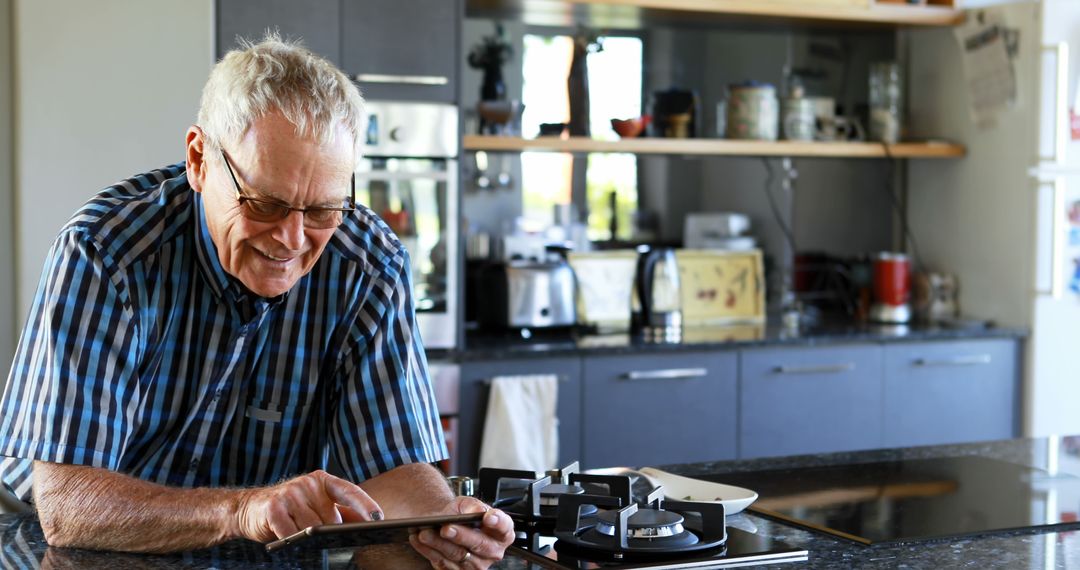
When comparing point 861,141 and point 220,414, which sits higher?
point 861,141

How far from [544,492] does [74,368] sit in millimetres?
604

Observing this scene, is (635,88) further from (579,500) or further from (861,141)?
(579,500)

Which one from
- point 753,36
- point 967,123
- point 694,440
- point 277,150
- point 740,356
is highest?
point 753,36

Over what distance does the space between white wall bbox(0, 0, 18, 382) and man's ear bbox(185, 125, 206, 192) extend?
2091mm

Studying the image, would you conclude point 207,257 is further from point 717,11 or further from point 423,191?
point 717,11

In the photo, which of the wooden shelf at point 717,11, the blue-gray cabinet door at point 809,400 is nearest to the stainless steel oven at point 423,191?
the wooden shelf at point 717,11

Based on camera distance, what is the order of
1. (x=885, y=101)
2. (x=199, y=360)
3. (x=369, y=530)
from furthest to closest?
1. (x=885, y=101)
2. (x=199, y=360)
3. (x=369, y=530)

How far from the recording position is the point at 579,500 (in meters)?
1.52

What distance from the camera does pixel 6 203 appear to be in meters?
3.49

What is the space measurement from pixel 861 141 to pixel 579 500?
323 cm

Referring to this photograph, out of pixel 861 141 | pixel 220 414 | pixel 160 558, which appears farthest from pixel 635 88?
pixel 160 558

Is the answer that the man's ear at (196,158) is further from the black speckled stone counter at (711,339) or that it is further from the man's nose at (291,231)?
the black speckled stone counter at (711,339)

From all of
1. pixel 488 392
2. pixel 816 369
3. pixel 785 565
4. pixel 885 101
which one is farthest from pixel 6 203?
pixel 885 101

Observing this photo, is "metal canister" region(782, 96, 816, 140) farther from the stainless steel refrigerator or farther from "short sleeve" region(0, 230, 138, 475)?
"short sleeve" region(0, 230, 138, 475)
